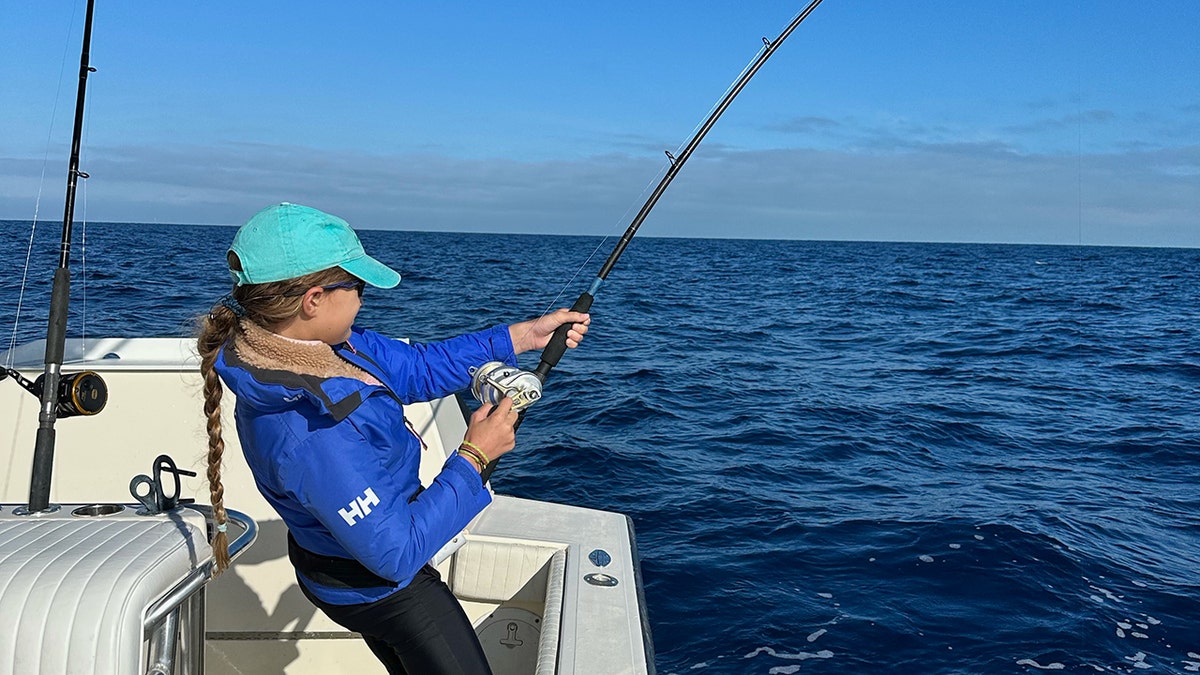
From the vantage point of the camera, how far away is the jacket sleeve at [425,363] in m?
2.18

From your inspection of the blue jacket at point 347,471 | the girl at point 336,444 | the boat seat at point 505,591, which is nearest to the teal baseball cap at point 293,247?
the girl at point 336,444

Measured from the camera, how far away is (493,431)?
180 cm

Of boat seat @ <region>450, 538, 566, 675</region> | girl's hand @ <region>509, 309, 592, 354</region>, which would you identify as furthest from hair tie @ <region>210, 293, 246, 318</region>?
boat seat @ <region>450, 538, 566, 675</region>

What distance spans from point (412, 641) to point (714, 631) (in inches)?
107

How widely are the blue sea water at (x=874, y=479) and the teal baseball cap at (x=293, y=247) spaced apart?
13.2 inches

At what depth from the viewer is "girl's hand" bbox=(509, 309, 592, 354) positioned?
7.95 feet

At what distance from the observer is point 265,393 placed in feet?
5.31

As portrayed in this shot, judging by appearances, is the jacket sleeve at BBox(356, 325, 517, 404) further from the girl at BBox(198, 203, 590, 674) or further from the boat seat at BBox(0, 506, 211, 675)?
the boat seat at BBox(0, 506, 211, 675)

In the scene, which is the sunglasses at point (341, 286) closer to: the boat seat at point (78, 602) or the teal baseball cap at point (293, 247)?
the teal baseball cap at point (293, 247)

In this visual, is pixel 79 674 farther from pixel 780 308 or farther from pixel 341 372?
pixel 780 308

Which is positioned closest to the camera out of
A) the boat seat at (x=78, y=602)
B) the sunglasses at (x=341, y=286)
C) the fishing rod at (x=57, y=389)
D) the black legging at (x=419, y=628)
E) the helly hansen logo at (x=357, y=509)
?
the boat seat at (x=78, y=602)

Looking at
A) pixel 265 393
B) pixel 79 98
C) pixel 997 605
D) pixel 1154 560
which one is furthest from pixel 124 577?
pixel 1154 560

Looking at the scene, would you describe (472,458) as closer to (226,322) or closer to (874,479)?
(226,322)

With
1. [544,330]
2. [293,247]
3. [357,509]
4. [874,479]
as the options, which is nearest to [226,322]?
[293,247]
